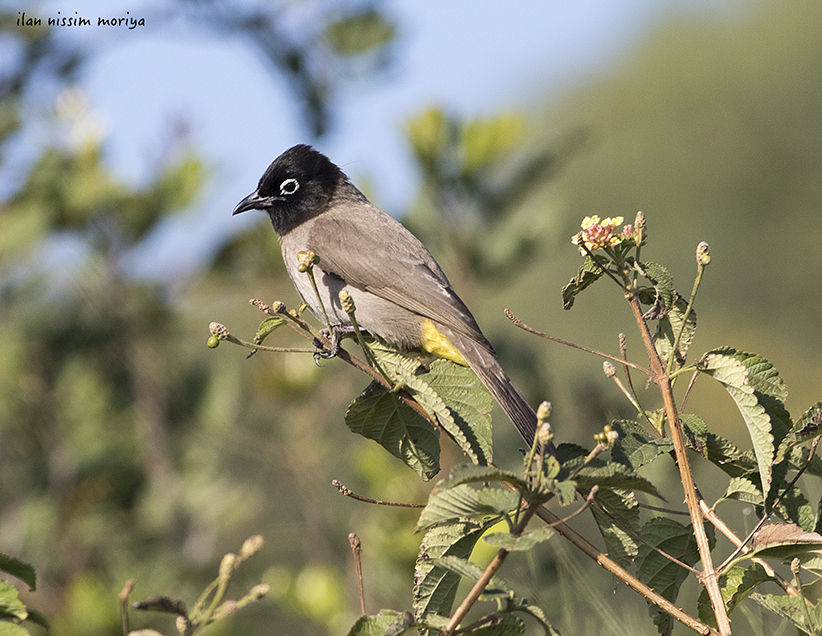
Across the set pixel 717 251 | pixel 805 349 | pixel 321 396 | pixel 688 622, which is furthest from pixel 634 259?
pixel 717 251

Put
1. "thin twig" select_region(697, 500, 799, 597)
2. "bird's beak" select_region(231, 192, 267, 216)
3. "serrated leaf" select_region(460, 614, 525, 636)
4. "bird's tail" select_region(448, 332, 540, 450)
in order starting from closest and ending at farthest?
"serrated leaf" select_region(460, 614, 525, 636)
"thin twig" select_region(697, 500, 799, 597)
"bird's tail" select_region(448, 332, 540, 450)
"bird's beak" select_region(231, 192, 267, 216)

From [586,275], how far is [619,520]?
397 mm

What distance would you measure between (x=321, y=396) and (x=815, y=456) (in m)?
3.40

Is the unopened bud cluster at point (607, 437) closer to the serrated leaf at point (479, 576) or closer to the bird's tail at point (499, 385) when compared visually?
the serrated leaf at point (479, 576)

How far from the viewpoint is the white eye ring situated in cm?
393

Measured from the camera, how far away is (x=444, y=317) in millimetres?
3078

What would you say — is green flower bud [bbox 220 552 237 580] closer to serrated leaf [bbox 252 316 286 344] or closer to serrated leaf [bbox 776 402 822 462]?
serrated leaf [bbox 252 316 286 344]

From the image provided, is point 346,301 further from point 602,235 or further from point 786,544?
point 786,544

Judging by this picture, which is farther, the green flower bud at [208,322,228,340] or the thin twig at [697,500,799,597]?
the green flower bud at [208,322,228,340]

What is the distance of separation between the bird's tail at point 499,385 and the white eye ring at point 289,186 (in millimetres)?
1263

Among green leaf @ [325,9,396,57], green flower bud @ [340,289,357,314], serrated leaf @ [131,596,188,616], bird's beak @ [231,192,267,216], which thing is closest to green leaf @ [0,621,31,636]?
serrated leaf @ [131,596,188,616]

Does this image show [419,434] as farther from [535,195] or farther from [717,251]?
[717,251]

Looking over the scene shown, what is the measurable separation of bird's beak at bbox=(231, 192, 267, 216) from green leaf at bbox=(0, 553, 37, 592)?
9.10 feet

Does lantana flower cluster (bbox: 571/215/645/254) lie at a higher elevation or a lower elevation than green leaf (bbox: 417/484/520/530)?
higher
